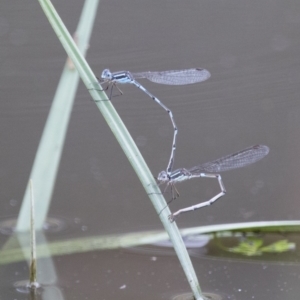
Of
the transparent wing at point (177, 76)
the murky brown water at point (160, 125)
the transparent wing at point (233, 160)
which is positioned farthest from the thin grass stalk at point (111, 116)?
the transparent wing at point (177, 76)

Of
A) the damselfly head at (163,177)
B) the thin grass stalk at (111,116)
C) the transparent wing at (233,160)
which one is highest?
the thin grass stalk at (111,116)

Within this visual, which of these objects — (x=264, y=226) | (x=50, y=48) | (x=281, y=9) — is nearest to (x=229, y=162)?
(x=264, y=226)

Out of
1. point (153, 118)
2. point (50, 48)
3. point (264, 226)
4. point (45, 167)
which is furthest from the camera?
point (50, 48)

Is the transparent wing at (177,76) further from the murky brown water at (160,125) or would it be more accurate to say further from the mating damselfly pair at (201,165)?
the murky brown water at (160,125)

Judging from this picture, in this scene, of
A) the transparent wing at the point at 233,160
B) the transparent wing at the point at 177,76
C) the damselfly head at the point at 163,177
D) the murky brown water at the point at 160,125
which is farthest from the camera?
the transparent wing at the point at 177,76

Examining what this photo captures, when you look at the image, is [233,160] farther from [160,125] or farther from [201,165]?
[160,125]

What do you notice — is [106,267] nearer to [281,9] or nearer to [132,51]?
[132,51]

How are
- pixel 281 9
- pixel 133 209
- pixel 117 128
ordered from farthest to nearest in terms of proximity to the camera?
pixel 281 9 → pixel 133 209 → pixel 117 128

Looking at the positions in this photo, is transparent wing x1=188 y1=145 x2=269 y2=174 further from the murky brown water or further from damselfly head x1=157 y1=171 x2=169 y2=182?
the murky brown water
